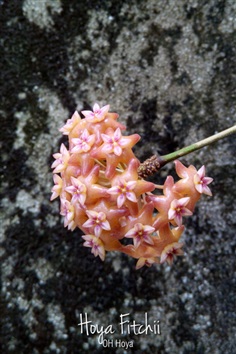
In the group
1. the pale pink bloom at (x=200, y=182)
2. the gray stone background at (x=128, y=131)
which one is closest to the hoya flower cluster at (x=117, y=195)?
the pale pink bloom at (x=200, y=182)

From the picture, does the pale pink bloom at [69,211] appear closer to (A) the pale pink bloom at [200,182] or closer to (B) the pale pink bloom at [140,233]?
(B) the pale pink bloom at [140,233]

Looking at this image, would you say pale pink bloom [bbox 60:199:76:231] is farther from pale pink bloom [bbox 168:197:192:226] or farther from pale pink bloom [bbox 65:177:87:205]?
pale pink bloom [bbox 168:197:192:226]

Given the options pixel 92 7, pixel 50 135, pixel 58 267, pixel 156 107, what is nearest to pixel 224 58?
pixel 156 107

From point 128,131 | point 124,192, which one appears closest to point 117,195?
point 124,192

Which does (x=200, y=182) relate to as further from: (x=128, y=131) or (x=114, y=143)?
(x=128, y=131)

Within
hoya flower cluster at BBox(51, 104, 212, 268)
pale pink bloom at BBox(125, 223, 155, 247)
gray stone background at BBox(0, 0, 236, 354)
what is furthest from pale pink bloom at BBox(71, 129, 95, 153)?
gray stone background at BBox(0, 0, 236, 354)

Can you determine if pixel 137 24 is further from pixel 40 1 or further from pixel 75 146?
pixel 75 146
